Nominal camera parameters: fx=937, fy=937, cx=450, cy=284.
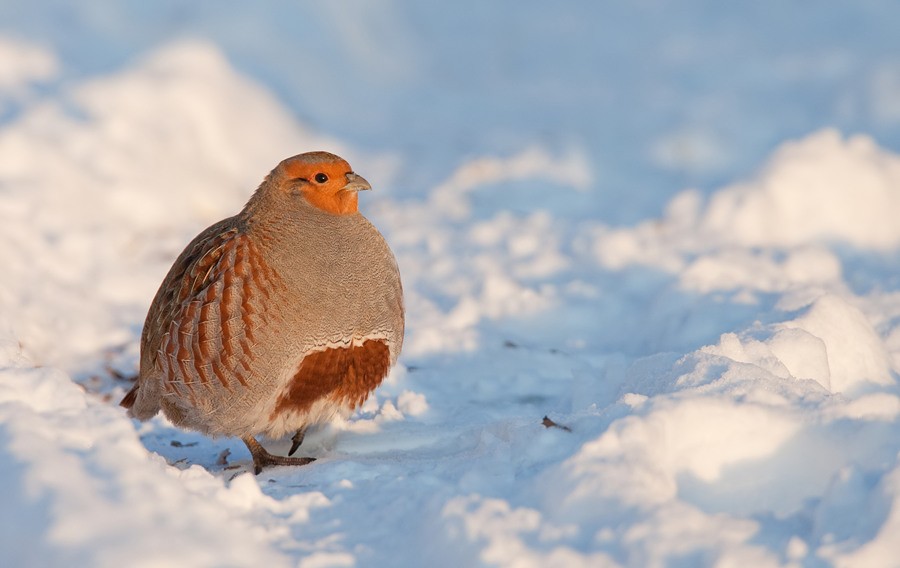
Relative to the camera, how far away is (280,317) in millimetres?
2947

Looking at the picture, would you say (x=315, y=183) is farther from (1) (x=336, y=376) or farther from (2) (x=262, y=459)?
(2) (x=262, y=459)

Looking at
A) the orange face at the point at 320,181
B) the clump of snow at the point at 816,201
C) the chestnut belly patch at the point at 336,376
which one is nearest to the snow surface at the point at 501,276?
the clump of snow at the point at 816,201

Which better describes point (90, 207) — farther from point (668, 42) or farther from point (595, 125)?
point (668, 42)

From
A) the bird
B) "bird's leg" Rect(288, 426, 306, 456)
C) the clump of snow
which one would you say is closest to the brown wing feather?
the bird

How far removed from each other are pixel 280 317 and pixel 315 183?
502mm

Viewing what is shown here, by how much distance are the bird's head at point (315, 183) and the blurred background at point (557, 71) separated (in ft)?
9.31

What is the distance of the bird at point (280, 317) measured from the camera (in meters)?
2.96

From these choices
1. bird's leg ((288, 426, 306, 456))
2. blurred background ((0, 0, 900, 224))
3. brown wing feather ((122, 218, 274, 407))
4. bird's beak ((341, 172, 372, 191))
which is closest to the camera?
brown wing feather ((122, 218, 274, 407))

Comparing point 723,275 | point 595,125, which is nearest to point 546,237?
point 723,275

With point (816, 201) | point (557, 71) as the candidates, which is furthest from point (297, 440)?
point (557, 71)

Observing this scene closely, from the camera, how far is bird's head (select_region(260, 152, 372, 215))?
3156 millimetres

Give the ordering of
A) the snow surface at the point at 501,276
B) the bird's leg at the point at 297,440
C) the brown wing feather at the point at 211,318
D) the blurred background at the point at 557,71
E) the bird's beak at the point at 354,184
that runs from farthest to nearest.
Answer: the blurred background at the point at 557,71 < the bird's leg at the point at 297,440 < the bird's beak at the point at 354,184 < the brown wing feather at the point at 211,318 < the snow surface at the point at 501,276

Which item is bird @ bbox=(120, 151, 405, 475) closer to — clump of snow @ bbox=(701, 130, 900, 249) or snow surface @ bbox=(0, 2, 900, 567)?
snow surface @ bbox=(0, 2, 900, 567)

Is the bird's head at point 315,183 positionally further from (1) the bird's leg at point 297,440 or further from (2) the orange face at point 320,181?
(1) the bird's leg at point 297,440
